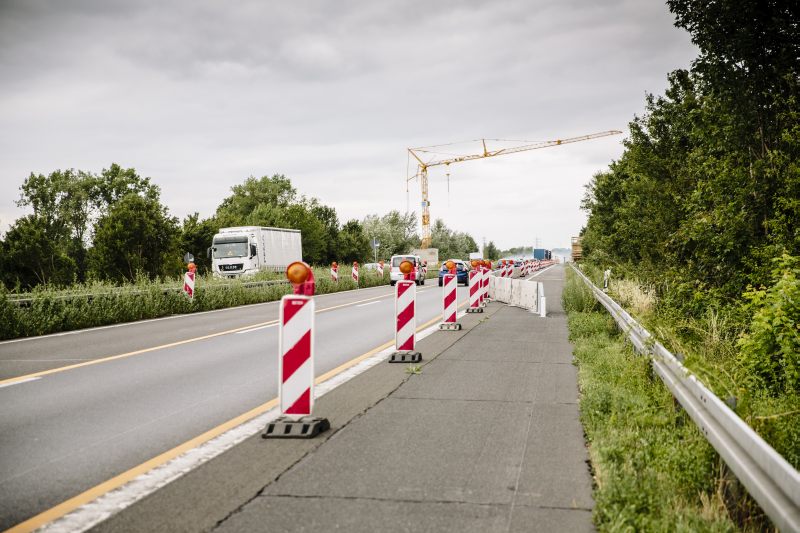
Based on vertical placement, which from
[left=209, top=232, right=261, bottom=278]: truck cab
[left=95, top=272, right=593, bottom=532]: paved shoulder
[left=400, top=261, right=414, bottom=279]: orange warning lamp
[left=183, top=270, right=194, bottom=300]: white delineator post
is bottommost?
[left=95, top=272, right=593, bottom=532]: paved shoulder

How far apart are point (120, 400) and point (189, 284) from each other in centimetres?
1309

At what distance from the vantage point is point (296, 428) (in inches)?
213

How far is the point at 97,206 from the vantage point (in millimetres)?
85750

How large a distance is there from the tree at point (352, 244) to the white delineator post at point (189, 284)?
7094cm

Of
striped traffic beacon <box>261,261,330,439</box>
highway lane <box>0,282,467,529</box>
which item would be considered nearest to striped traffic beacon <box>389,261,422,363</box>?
highway lane <box>0,282,467,529</box>

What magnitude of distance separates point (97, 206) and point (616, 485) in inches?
3617

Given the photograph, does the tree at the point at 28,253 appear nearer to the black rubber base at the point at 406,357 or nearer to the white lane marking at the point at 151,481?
the black rubber base at the point at 406,357

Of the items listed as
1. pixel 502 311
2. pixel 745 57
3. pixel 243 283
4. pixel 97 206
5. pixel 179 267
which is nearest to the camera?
pixel 745 57

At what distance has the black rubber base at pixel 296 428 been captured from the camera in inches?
210

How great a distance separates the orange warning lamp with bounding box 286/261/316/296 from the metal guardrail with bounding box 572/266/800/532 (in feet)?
9.87

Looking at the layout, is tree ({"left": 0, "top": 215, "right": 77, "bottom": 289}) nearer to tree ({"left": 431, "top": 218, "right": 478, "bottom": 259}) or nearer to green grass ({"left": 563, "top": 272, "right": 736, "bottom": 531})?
green grass ({"left": 563, "top": 272, "right": 736, "bottom": 531})

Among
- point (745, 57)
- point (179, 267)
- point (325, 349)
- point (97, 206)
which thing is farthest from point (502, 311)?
point (97, 206)

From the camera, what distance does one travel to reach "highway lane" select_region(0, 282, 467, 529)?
4566 millimetres

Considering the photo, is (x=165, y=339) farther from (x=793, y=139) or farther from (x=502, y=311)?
(x=793, y=139)
